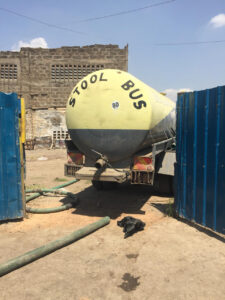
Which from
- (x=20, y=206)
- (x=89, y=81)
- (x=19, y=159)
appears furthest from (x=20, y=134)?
(x=89, y=81)

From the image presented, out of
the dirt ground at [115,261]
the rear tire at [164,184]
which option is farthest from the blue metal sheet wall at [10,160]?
the rear tire at [164,184]

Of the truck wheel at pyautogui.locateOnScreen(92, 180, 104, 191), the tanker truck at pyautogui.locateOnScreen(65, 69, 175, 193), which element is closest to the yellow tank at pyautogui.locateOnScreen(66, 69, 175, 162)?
the tanker truck at pyautogui.locateOnScreen(65, 69, 175, 193)

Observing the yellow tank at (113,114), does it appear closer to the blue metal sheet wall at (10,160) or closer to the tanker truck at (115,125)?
the tanker truck at (115,125)

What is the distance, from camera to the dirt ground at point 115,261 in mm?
3125

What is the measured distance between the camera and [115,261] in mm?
3834

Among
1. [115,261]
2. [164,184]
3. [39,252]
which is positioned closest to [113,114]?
[115,261]

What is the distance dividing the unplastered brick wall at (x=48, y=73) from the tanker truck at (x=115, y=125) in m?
17.2

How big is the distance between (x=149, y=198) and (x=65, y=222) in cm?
280

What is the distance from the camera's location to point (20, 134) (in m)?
5.30

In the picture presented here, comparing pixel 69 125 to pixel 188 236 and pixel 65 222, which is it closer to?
pixel 65 222

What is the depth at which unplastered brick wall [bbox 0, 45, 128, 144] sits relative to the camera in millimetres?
21656

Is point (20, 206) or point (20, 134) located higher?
point (20, 134)

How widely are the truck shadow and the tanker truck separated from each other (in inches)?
42.5

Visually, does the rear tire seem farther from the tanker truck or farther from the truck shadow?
the tanker truck
